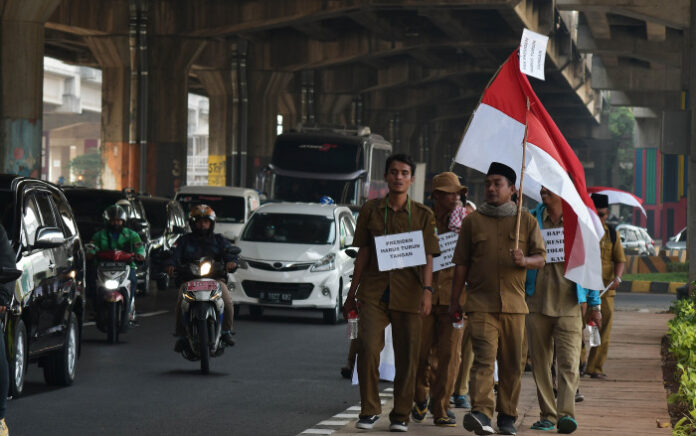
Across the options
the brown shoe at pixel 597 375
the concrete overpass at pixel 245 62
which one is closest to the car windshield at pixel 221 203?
the concrete overpass at pixel 245 62

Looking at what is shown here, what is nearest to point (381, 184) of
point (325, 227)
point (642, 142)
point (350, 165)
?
point (350, 165)

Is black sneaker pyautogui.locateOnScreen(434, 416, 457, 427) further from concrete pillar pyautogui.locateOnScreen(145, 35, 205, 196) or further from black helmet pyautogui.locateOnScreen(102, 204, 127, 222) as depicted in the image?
concrete pillar pyautogui.locateOnScreen(145, 35, 205, 196)

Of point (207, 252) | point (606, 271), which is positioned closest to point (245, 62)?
point (207, 252)

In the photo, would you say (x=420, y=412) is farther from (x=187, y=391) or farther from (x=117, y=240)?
(x=117, y=240)

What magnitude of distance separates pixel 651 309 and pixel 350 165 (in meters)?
12.6

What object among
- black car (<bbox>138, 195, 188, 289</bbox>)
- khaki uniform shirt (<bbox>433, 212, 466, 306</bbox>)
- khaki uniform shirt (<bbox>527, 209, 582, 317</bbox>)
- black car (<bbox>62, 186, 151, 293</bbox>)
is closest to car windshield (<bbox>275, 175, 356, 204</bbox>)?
black car (<bbox>138, 195, 188, 289</bbox>)

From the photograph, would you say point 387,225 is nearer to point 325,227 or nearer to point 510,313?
point 510,313

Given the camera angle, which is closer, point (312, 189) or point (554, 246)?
point (554, 246)

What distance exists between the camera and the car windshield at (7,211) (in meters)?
11.8

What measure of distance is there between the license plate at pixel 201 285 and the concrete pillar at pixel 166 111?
1121 inches

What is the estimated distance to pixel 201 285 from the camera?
46.5 feet

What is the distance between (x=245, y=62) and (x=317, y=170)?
13909 millimetres

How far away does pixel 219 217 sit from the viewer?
107ft

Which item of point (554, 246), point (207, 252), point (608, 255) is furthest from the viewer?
point (207, 252)
